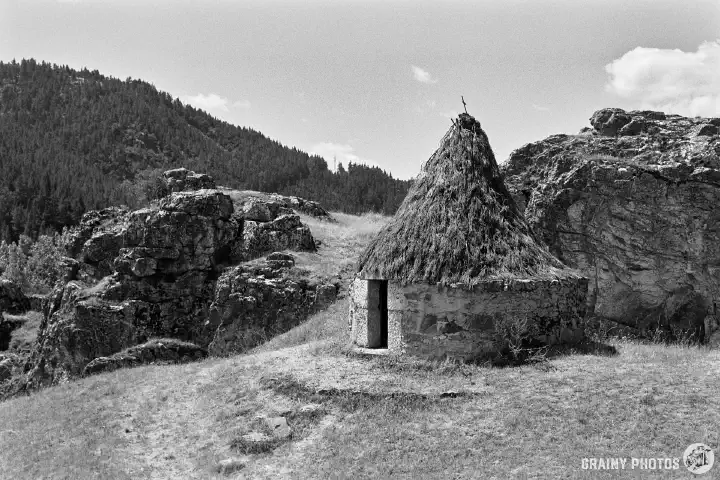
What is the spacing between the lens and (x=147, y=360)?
22375 millimetres

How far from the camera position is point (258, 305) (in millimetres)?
21828

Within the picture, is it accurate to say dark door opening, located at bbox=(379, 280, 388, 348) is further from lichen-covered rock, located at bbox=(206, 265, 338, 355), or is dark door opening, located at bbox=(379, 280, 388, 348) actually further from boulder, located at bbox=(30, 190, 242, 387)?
boulder, located at bbox=(30, 190, 242, 387)

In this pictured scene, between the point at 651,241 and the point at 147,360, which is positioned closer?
the point at 651,241

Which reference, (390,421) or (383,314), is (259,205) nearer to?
(383,314)

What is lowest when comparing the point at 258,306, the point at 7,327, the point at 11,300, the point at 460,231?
the point at 7,327

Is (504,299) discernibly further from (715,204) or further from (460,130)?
(715,204)

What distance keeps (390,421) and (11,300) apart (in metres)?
40.1

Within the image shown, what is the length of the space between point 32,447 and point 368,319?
23.6 ft

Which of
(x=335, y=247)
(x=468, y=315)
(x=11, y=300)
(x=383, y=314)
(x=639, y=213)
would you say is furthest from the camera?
(x=11, y=300)

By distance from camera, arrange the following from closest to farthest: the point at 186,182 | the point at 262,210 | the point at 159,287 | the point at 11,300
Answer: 1. the point at 159,287
2. the point at 262,210
3. the point at 186,182
4. the point at 11,300

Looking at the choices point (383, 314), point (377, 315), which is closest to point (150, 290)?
point (383, 314)

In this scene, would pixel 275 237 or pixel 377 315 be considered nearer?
pixel 377 315

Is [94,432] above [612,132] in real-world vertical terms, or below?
below

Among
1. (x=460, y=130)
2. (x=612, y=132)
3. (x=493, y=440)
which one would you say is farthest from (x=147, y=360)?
(x=612, y=132)
